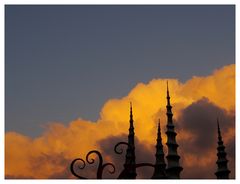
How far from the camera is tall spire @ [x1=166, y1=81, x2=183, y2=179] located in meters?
42.8

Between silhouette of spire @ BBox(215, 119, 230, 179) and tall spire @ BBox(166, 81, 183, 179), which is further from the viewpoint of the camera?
silhouette of spire @ BBox(215, 119, 230, 179)

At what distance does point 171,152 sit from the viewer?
44.6 meters

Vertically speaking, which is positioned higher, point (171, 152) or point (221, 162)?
point (171, 152)

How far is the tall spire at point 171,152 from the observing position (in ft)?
140

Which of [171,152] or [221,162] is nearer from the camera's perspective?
[171,152]

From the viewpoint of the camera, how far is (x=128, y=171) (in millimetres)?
19547

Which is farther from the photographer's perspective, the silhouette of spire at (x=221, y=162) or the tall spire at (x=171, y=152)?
the silhouette of spire at (x=221, y=162)
